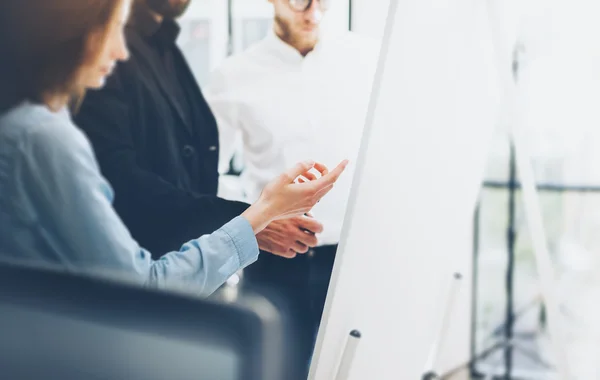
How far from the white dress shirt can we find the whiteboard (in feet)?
0.14

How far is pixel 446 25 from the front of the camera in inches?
56.4

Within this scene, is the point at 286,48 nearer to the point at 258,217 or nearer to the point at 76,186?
the point at 258,217

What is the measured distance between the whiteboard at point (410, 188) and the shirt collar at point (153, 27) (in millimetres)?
435

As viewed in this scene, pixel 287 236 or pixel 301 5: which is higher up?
pixel 301 5

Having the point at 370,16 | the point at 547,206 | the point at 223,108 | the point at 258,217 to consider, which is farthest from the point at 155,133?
the point at 547,206

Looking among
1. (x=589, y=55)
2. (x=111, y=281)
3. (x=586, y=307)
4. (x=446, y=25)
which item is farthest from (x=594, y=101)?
(x=111, y=281)

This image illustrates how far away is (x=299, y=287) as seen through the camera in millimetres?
1206

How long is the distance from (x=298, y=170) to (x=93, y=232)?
43cm

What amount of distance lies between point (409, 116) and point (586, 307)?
10.4ft

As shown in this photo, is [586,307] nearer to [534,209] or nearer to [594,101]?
[594,101]

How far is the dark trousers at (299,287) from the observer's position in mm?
1172

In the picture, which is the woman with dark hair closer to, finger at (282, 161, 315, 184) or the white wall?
finger at (282, 161, 315, 184)

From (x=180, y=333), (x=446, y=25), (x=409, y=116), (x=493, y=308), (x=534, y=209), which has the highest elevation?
(x=446, y=25)

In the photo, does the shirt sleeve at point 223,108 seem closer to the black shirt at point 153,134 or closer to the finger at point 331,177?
the black shirt at point 153,134
